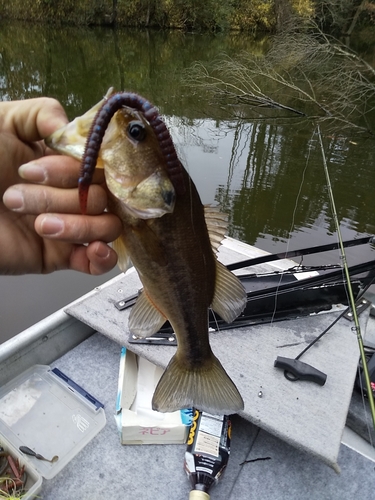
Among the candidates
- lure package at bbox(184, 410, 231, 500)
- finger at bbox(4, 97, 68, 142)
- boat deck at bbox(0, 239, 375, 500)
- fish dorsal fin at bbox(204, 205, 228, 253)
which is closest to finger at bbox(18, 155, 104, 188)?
finger at bbox(4, 97, 68, 142)

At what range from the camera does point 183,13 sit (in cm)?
3241

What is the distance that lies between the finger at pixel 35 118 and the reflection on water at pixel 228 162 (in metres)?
0.66

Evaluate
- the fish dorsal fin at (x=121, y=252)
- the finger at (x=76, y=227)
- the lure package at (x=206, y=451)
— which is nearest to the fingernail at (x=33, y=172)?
the finger at (x=76, y=227)

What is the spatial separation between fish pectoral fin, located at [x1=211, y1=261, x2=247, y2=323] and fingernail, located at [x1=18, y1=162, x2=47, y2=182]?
0.76 m

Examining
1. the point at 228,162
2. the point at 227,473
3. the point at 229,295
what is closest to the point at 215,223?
the point at 229,295

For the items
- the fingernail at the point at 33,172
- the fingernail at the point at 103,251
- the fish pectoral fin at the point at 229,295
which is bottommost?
the fish pectoral fin at the point at 229,295

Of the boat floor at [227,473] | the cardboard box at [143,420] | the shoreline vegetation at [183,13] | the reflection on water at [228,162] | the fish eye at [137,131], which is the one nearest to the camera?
the fish eye at [137,131]

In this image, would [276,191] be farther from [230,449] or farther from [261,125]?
[230,449]

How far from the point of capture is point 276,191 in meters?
8.92

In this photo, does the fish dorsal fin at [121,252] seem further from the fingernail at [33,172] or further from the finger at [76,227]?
the fingernail at [33,172]

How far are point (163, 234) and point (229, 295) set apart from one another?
0.44m

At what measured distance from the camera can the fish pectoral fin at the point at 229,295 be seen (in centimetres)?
154

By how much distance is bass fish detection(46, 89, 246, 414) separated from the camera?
1112mm

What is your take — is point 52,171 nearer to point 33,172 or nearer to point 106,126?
point 33,172
